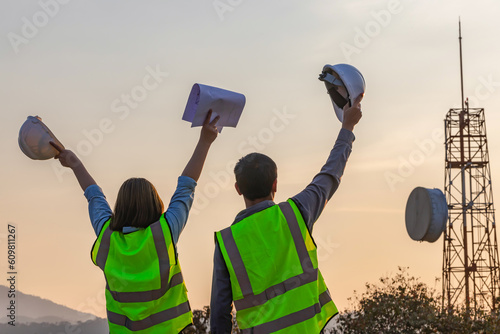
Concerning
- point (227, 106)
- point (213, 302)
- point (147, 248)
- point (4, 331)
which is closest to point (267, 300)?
point (213, 302)

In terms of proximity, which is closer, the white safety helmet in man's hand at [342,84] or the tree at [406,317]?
the white safety helmet in man's hand at [342,84]

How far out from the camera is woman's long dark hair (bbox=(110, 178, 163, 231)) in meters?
4.23

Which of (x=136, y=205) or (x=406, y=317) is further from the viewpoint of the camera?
(x=406, y=317)

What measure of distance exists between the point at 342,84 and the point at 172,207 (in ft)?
3.83

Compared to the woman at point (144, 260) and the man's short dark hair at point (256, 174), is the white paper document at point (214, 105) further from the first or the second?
the man's short dark hair at point (256, 174)

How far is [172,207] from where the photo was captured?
429 cm

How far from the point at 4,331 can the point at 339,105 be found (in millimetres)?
6636

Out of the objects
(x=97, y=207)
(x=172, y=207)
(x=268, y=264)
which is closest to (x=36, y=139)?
(x=97, y=207)

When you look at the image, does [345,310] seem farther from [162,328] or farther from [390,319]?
[162,328]

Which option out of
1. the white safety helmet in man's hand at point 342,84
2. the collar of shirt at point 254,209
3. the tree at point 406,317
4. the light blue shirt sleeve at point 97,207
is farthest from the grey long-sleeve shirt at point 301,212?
the tree at point 406,317

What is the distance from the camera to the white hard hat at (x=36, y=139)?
4.64m

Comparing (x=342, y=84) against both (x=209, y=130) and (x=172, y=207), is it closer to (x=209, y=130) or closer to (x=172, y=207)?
(x=209, y=130)

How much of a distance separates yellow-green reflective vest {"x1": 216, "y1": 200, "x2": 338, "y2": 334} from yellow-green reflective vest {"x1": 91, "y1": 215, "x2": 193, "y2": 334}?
543 mm

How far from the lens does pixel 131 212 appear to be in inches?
168
